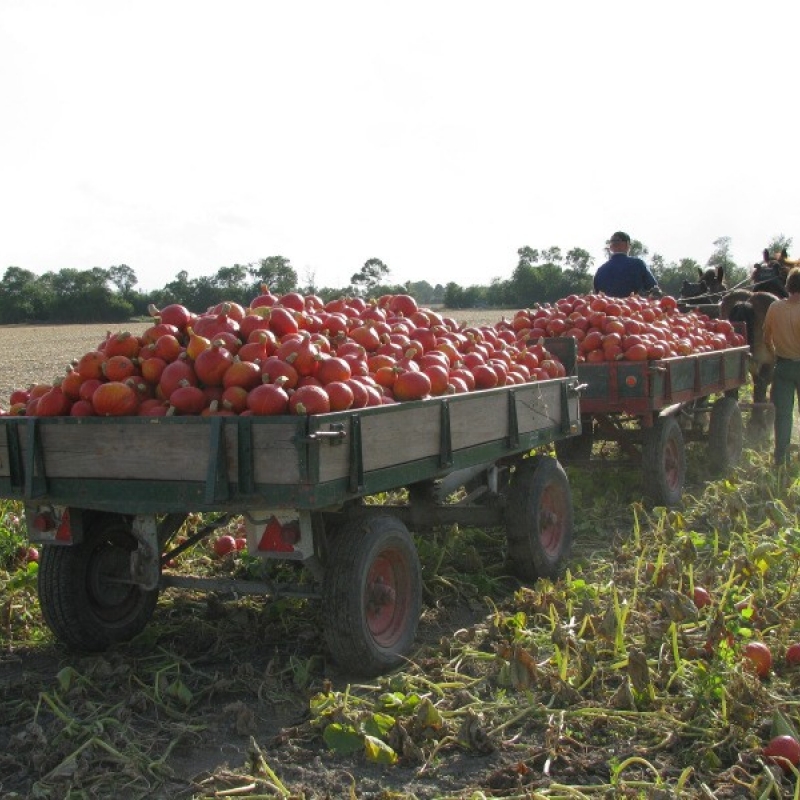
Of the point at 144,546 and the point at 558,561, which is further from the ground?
the point at 144,546

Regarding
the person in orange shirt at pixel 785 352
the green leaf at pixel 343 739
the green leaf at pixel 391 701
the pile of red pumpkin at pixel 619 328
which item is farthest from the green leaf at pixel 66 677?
the person in orange shirt at pixel 785 352

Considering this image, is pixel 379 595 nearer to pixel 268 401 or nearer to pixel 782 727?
pixel 268 401

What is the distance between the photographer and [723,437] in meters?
9.67

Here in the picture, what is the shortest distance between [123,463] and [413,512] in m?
1.89

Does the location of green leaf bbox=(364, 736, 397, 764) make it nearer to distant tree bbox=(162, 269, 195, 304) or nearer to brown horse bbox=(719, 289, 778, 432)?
brown horse bbox=(719, 289, 778, 432)

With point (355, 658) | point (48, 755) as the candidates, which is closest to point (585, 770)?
point (355, 658)

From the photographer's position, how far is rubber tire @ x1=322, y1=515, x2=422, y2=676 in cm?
444

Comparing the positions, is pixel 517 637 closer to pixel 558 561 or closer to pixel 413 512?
pixel 413 512

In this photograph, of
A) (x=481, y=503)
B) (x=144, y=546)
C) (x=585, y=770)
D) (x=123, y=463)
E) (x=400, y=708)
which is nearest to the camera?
(x=585, y=770)

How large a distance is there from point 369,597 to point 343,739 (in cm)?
96

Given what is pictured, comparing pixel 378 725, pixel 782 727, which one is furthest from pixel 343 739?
pixel 782 727

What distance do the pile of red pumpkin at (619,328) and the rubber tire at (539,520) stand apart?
193 centimetres

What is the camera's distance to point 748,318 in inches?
477

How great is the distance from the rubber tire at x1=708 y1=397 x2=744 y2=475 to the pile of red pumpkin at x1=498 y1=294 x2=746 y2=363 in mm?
628
